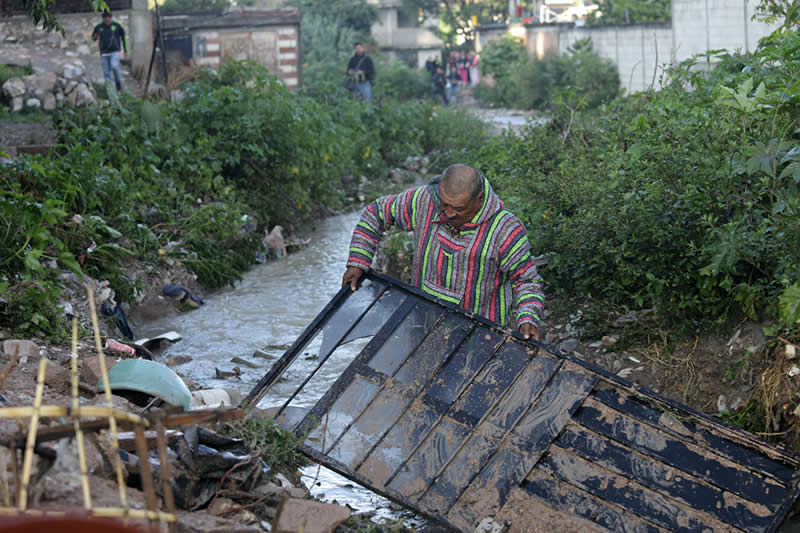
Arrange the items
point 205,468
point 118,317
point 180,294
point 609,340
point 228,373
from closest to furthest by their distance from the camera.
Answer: point 205,468
point 609,340
point 228,373
point 118,317
point 180,294

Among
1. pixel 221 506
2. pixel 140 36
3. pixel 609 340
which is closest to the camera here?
pixel 221 506

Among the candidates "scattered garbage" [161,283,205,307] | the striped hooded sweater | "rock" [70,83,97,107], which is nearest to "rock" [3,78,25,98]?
"rock" [70,83,97,107]

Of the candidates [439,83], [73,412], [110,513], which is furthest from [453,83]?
[110,513]

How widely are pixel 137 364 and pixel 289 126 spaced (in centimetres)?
675

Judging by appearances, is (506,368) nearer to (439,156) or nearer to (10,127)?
(10,127)

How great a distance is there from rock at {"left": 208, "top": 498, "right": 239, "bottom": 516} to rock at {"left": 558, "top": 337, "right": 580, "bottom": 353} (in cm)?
262

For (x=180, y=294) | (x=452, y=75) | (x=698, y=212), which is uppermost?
(x=452, y=75)

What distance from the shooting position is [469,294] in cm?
418

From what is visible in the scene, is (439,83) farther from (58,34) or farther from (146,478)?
(146,478)

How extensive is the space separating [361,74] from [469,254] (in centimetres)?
1490

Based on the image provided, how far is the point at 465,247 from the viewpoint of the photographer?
4.09m

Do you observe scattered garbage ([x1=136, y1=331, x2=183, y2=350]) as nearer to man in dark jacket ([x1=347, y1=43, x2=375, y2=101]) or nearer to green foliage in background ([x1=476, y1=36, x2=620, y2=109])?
man in dark jacket ([x1=347, y1=43, x2=375, y2=101])

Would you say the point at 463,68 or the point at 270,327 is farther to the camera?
the point at 463,68

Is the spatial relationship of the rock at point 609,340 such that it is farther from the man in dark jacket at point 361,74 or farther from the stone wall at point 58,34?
the man in dark jacket at point 361,74
